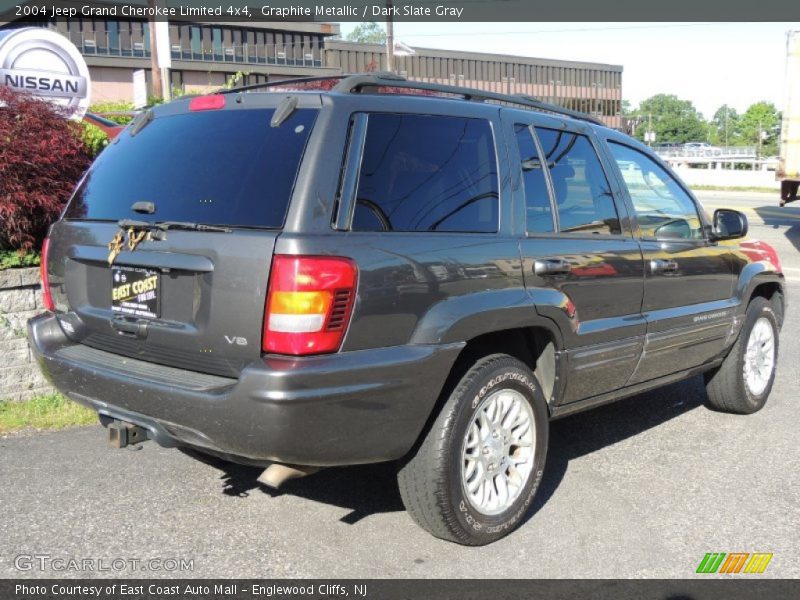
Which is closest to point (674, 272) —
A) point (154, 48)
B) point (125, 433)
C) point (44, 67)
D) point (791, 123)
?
point (125, 433)

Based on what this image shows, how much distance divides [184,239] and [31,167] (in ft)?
10.2

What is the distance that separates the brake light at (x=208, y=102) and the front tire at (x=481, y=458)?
5.32ft

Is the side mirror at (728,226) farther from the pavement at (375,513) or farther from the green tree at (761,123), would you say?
the green tree at (761,123)

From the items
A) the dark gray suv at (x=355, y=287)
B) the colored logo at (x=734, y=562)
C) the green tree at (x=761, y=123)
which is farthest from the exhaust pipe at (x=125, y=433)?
the green tree at (x=761, y=123)

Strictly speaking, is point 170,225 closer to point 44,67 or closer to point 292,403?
point 292,403

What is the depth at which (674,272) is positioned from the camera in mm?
4785

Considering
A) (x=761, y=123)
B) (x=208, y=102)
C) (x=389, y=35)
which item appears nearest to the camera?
(x=208, y=102)

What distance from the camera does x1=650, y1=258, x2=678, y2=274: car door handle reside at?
461 centimetres

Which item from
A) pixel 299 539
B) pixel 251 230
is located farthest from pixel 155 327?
pixel 299 539

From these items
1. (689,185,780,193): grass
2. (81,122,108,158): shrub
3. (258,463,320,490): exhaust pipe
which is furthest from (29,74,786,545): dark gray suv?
(689,185,780,193): grass

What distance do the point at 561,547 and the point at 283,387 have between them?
5.18ft

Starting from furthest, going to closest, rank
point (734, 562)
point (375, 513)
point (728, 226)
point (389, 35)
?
1. point (389, 35)
2. point (728, 226)
3. point (375, 513)
4. point (734, 562)

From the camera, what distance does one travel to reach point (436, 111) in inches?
144

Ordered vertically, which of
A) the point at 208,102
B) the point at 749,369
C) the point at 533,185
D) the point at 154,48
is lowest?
the point at 749,369
